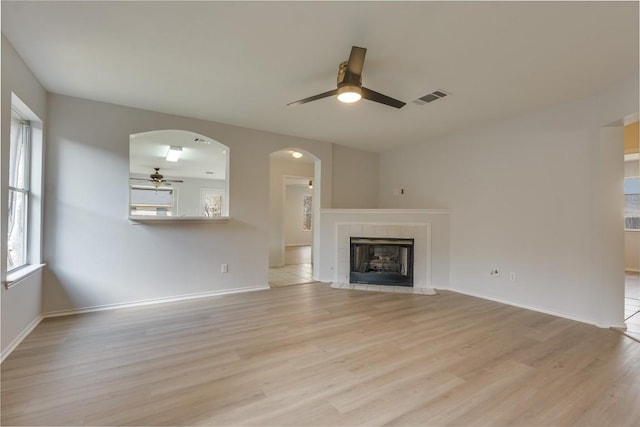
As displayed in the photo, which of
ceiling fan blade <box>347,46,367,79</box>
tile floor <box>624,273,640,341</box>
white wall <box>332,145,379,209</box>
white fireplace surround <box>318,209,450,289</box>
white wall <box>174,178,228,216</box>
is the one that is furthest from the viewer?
white wall <box>174,178,228,216</box>

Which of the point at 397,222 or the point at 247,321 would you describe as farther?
the point at 397,222

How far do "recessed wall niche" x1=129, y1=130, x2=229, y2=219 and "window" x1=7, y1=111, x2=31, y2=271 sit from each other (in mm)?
2365

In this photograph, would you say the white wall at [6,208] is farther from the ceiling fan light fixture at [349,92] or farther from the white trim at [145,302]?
the ceiling fan light fixture at [349,92]

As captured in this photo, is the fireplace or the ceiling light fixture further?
the ceiling light fixture

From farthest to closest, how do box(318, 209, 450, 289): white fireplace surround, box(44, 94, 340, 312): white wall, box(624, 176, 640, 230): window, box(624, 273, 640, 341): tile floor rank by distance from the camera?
box(624, 176, 640, 230): window, box(318, 209, 450, 289): white fireplace surround, box(44, 94, 340, 312): white wall, box(624, 273, 640, 341): tile floor

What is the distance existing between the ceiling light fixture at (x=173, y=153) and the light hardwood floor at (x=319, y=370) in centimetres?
341

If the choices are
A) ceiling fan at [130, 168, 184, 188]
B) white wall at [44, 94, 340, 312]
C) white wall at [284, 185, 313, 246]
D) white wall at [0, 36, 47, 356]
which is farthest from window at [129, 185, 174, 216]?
white wall at [0, 36, 47, 356]

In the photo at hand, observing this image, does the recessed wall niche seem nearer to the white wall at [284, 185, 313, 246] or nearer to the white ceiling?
the white ceiling

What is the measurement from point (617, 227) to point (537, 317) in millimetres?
1299

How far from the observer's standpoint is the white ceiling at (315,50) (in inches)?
77.3

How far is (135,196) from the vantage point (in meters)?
9.54

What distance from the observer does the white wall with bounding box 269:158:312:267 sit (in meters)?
6.80

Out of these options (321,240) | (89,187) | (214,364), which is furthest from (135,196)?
(214,364)

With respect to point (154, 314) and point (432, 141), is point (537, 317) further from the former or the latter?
point (154, 314)
